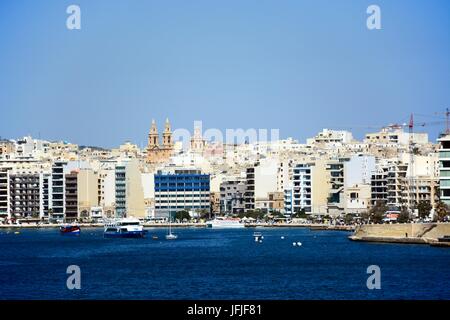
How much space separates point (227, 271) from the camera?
35.4 m

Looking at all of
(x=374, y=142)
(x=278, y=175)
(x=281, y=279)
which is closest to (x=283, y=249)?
(x=281, y=279)

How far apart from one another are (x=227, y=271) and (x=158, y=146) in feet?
298

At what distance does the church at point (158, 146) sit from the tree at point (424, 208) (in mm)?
55333

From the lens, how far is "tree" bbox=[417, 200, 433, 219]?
209 ft

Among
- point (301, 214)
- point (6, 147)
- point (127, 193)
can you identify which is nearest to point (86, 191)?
point (127, 193)

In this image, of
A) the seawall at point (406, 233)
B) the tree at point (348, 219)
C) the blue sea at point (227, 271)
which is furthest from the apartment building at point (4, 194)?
the seawall at point (406, 233)

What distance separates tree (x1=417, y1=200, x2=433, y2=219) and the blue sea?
416 inches

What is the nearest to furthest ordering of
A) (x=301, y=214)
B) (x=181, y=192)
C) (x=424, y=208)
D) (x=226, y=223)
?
(x=424, y=208), (x=226, y=223), (x=301, y=214), (x=181, y=192)

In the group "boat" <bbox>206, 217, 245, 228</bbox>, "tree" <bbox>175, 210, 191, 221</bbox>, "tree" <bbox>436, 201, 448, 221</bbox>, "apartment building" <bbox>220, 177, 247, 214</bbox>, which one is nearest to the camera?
"tree" <bbox>436, 201, 448, 221</bbox>

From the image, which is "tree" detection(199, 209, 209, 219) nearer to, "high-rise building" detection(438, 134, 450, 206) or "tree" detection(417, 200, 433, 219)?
"tree" detection(417, 200, 433, 219)

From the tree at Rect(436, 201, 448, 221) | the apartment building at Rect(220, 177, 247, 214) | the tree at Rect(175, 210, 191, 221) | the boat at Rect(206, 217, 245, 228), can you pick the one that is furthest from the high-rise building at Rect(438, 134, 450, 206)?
the apartment building at Rect(220, 177, 247, 214)

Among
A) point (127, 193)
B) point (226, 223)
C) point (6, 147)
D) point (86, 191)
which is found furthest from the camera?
point (6, 147)

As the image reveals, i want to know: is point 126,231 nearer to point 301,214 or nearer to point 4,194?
point 301,214

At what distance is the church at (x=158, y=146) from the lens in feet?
402
